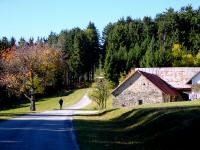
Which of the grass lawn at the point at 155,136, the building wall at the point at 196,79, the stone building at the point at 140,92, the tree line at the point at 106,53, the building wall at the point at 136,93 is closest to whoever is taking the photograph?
the grass lawn at the point at 155,136

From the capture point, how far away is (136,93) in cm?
7419

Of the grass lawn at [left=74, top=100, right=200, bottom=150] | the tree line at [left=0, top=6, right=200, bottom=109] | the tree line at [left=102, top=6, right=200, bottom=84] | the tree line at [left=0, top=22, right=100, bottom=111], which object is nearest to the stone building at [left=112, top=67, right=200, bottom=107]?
the tree line at [left=0, top=22, right=100, bottom=111]

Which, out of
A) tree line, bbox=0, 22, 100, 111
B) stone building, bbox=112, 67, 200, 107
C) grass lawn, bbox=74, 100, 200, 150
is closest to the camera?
grass lawn, bbox=74, 100, 200, 150

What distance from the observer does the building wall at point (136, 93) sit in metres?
73.0

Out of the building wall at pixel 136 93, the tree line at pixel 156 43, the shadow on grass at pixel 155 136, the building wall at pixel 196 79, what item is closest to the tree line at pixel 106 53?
the tree line at pixel 156 43

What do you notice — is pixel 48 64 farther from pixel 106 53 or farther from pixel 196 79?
pixel 106 53

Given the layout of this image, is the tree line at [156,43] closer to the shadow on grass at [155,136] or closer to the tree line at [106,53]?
the tree line at [106,53]

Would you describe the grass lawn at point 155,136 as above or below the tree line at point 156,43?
below

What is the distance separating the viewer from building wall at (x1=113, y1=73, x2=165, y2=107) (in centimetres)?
7300

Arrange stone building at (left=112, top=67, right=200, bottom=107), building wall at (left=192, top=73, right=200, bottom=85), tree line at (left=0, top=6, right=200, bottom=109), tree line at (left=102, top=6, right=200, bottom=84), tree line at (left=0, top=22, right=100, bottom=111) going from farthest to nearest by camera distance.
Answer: tree line at (left=102, top=6, right=200, bottom=84) → tree line at (left=0, top=6, right=200, bottom=109) → tree line at (left=0, top=22, right=100, bottom=111) → building wall at (left=192, top=73, right=200, bottom=85) → stone building at (left=112, top=67, right=200, bottom=107)

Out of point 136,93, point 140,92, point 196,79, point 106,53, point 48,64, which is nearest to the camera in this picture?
point 140,92

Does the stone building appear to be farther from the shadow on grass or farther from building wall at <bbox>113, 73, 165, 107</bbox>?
the shadow on grass

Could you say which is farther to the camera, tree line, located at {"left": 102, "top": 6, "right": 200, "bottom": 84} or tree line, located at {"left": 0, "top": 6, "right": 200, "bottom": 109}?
tree line, located at {"left": 102, "top": 6, "right": 200, "bottom": 84}

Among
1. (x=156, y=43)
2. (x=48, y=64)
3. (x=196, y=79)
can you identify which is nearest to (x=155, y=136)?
(x=196, y=79)
